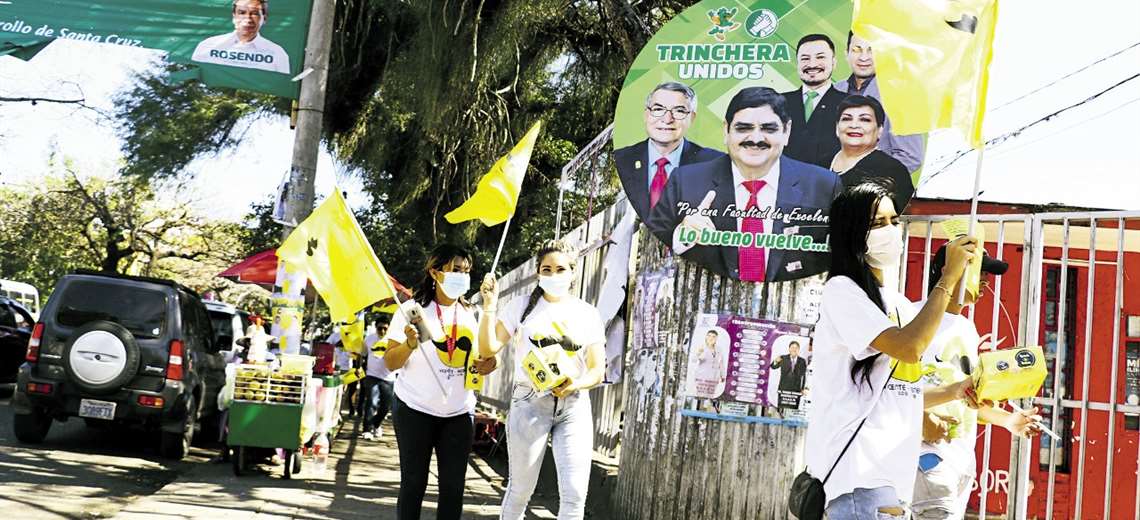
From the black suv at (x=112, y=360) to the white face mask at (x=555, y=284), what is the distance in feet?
21.7

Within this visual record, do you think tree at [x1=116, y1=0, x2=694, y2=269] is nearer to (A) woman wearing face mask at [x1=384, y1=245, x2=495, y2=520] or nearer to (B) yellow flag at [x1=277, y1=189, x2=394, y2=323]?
(B) yellow flag at [x1=277, y1=189, x2=394, y2=323]

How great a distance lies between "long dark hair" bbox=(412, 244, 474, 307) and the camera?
20.9 feet

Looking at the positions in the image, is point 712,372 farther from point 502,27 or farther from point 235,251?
point 235,251

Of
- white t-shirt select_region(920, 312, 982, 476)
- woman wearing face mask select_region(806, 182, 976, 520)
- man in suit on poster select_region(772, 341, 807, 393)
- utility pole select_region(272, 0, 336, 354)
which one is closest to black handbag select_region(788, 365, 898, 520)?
woman wearing face mask select_region(806, 182, 976, 520)

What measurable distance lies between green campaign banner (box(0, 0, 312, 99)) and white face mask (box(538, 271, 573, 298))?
22.5 ft

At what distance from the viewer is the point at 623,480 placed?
813 centimetres

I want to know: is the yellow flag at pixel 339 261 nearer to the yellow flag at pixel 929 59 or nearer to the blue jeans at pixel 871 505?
the yellow flag at pixel 929 59

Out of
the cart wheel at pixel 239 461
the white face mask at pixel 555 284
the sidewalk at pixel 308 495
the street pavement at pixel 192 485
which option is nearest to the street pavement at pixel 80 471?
the street pavement at pixel 192 485

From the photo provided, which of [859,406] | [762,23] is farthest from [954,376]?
[762,23]

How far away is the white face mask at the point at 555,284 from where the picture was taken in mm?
6207

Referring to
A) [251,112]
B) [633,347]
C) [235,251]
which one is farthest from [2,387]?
[235,251]

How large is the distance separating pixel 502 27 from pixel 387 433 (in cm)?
857

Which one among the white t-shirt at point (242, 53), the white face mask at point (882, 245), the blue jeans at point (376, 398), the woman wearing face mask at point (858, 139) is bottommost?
the blue jeans at point (376, 398)

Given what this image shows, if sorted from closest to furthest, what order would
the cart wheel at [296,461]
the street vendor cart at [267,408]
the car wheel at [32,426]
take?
the street vendor cart at [267,408] < the cart wheel at [296,461] < the car wheel at [32,426]
